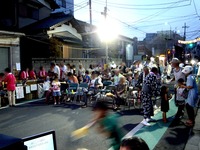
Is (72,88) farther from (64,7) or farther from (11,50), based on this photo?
(64,7)

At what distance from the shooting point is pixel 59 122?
784 centimetres

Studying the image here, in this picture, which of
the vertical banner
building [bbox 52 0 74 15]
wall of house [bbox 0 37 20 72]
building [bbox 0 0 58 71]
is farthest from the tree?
building [bbox 52 0 74 15]

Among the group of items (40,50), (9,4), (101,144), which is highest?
(9,4)

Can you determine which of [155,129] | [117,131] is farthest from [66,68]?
[117,131]

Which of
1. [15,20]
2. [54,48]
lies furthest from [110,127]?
[15,20]

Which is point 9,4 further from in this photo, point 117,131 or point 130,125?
point 117,131

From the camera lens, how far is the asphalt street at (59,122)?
19.6 ft

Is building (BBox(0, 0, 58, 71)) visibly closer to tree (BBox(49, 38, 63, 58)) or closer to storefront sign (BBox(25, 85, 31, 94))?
tree (BBox(49, 38, 63, 58))

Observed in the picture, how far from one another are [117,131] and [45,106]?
732 cm

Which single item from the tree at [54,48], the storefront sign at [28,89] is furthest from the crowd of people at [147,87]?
the tree at [54,48]

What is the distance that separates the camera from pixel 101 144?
584 centimetres

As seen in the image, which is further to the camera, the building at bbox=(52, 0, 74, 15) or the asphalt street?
the building at bbox=(52, 0, 74, 15)

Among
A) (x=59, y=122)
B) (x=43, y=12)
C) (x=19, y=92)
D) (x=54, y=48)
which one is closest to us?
(x=59, y=122)

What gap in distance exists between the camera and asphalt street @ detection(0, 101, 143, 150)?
598 cm
